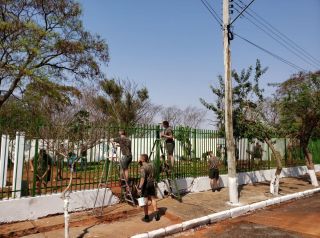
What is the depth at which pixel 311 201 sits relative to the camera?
1252cm

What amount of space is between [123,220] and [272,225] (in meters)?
3.77

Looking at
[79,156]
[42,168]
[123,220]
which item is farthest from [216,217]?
[42,168]

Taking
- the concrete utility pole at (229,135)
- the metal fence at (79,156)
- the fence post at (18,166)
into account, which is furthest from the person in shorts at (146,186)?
the concrete utility pole at (229,135)

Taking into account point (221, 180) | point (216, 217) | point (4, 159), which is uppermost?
point (4, 159)

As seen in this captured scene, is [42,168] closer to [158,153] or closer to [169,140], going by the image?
[158,153]

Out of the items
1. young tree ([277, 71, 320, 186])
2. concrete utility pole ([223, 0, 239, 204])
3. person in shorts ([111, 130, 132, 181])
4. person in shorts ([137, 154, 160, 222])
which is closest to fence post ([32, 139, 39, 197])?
person in shorts ([111, 130, 132, 181])

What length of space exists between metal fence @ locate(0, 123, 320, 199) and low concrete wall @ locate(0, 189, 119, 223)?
0.61ft

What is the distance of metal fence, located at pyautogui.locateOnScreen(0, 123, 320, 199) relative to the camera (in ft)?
27.7

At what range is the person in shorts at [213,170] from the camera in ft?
43.0

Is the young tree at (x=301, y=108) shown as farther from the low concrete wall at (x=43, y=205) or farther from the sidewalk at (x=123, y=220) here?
the low concrete wall at (x=43, y=205)

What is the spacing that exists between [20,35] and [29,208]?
13671 mm

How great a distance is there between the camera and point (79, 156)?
334 inches

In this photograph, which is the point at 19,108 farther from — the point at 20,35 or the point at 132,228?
the point at 132,228

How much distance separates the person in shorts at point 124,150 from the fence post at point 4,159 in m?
2.80
